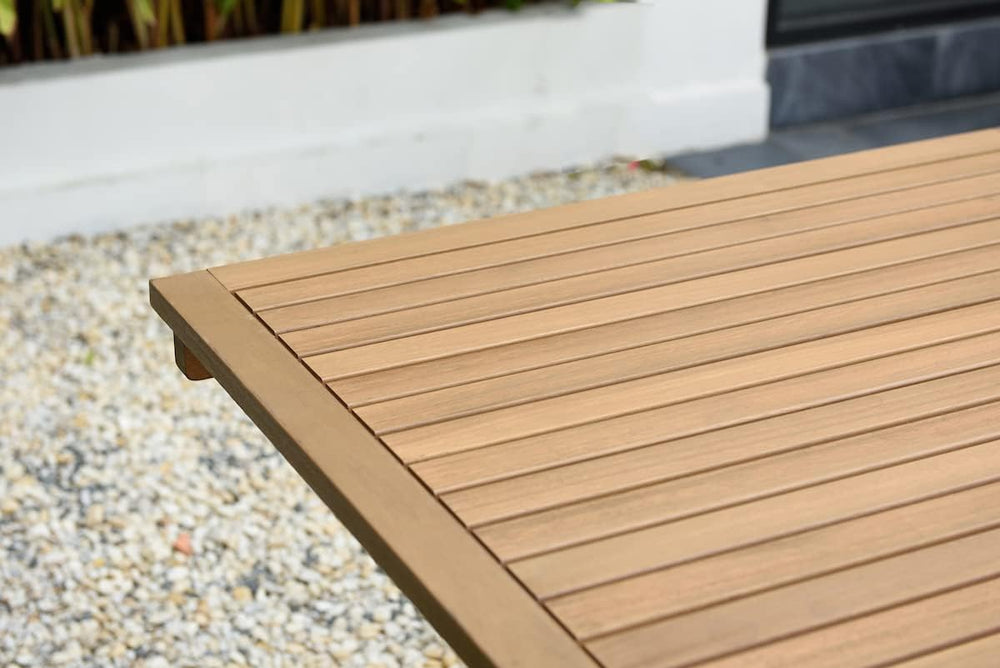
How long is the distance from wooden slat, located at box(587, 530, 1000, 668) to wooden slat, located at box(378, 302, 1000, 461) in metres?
0.32

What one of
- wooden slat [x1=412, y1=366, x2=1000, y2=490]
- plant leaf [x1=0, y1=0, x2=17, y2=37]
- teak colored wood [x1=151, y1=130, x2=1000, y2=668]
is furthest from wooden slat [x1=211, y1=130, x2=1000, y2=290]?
plant leaf [x1=0, y1=0, x2=17, y2=37]

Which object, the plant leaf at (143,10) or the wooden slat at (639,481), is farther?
the plant leaf at (143,10)

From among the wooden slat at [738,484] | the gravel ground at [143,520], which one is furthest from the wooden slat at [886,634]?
the gravel ground at [143,520]

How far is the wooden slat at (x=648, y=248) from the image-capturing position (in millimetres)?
1635

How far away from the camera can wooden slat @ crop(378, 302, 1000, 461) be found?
53.0 inches

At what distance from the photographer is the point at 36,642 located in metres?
2.13

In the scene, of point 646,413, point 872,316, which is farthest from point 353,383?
point 872,316

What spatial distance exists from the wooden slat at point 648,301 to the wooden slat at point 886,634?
550 mm

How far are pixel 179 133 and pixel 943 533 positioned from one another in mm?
2685

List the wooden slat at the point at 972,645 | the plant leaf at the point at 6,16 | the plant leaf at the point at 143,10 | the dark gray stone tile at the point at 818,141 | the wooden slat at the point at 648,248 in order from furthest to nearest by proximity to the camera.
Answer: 1. the dark gray stone tile at the point at 818,141
2. the plant leaf at the point at 143,10
3. the plant leaf at the point at 6,16
4. the wooden slat at the point at 648,248
5. the wooden slat at the point at 972,645

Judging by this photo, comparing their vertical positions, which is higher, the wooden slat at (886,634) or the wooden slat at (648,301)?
the wooden slat at (886,634)

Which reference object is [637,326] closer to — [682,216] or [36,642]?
[682,216]

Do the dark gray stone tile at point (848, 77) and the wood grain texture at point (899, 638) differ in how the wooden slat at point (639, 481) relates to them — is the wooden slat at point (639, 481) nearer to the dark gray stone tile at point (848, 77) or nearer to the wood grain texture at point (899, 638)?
the wood grain texture at point (899, 638)

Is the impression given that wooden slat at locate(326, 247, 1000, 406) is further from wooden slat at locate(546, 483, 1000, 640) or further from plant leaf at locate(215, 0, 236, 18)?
plant leaf at locate(215, 0, 236, 18)
